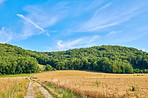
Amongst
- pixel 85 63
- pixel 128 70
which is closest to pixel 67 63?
pixel 85 63

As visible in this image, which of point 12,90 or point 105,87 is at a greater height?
point 12,90

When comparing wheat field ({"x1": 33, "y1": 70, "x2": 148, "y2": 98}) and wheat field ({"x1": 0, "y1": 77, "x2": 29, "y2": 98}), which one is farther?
wheat field ({"x1": 33, "y1": 70, "x2": 148, "y2": 98})

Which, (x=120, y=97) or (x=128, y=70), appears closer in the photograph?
(x=120, y=97)

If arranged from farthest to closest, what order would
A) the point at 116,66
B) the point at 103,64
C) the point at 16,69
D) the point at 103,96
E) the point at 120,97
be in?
the point at 103,64
the point at 116,66
the point at 16,69
the point at 103,96
the point at 120,97

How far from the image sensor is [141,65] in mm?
130750

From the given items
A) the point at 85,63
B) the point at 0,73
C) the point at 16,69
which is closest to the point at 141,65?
the point at 85,63

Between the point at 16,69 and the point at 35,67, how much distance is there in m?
16.1

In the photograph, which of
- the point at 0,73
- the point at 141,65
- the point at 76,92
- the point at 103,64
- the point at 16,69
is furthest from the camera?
the point at 141,65

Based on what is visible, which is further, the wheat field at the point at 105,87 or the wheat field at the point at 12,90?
the wheat field at the point at 105,87

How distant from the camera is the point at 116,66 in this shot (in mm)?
105312

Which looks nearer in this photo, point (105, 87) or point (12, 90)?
point (12, 90)

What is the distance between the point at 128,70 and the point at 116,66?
11.9m

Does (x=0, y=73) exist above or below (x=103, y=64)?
below

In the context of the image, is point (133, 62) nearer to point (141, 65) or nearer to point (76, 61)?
point (141, 65)
